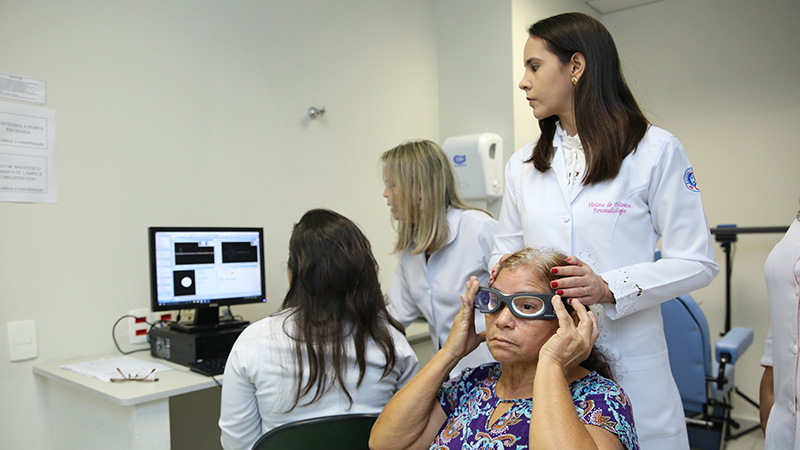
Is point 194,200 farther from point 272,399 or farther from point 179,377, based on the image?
point 272,399

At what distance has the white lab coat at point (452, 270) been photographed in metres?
2.04

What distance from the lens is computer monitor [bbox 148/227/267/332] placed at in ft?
7.04

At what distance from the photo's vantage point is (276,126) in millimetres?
2816

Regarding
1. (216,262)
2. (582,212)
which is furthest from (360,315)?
(216,262)

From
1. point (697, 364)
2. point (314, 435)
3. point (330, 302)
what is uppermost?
point (330, 302)

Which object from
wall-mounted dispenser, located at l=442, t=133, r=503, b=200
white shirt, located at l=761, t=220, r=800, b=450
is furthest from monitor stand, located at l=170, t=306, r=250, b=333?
white shirt, located at l=761, t=220, r=800, b=450

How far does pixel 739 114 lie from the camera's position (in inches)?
149

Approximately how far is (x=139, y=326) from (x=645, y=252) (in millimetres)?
1921

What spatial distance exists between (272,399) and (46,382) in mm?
1147

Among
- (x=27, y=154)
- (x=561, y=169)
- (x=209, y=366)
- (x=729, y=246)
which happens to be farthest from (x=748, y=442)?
(x=27, y=154)

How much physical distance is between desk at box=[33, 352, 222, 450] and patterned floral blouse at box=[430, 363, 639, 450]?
91cm

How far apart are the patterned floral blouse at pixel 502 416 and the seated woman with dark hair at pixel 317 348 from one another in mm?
264

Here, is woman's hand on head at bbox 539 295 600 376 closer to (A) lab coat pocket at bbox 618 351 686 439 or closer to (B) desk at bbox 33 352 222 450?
(A) lab coat pocket at bbox 618 351 686 439

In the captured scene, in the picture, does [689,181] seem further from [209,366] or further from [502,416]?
[209,366]
